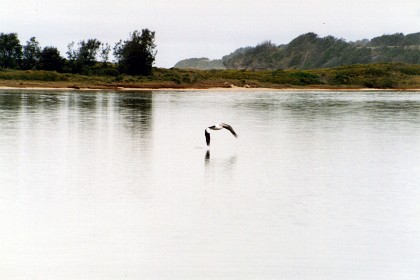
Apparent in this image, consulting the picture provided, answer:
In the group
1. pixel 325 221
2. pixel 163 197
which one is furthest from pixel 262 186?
pixel 325 221

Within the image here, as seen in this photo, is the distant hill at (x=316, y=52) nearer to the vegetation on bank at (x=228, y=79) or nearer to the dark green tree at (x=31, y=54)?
the vegetation on bank at (x=228, y=79)

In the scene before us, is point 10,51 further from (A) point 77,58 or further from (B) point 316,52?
(B) point 316,52

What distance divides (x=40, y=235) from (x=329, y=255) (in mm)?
3280

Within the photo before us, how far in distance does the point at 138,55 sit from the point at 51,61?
8318mm

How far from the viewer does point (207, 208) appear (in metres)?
10.5

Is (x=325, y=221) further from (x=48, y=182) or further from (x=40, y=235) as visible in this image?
(x=48, y=182)

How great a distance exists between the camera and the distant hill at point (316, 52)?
5546 inches

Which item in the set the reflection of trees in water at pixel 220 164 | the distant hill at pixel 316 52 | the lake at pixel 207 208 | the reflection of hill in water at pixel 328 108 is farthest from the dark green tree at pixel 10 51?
the distant hill at pixel 316 52

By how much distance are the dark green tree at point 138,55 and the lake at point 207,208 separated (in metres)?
54.8

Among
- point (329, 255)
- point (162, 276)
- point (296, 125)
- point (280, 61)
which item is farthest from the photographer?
point (280, 61)

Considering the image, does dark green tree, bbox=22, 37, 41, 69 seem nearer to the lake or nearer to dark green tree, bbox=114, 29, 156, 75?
dark green tree, bbox=114, 29, 156, 75

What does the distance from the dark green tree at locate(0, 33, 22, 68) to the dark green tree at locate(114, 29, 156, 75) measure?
10.0 m

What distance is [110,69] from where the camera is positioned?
74.4 meters

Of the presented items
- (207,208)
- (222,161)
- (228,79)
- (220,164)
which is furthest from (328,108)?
(228,79)
